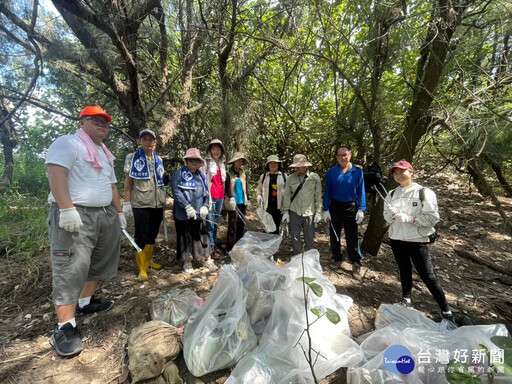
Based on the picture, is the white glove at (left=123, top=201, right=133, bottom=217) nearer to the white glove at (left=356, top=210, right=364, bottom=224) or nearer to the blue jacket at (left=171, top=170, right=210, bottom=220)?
the blue jacket at (left=171, top=170, right=210, bottom=220)

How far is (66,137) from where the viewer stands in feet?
6.14

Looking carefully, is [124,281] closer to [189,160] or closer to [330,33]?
[189,160]

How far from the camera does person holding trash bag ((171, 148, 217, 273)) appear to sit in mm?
2930

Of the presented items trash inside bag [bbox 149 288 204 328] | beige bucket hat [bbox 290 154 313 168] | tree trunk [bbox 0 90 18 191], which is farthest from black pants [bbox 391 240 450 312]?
tree trunk [bbox 0 90 18 191]

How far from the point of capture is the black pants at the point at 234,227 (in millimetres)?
3652

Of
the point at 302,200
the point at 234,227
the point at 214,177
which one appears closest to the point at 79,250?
the point at 214,177

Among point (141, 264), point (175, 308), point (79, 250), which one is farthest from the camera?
point (141, 264)

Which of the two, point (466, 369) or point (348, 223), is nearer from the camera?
point (466, 369)

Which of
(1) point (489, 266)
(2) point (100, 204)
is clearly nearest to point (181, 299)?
(2) point (100, 204)

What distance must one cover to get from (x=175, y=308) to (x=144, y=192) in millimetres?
1398

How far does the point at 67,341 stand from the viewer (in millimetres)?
1819

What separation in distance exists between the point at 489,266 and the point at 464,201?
11.2ft

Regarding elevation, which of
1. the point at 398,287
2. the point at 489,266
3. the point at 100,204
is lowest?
the point at 489,266

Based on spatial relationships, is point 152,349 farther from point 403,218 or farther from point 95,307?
point 403,218
